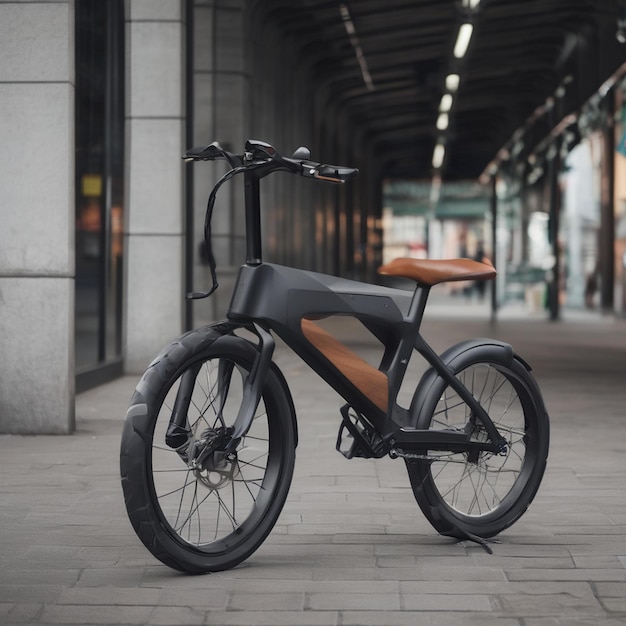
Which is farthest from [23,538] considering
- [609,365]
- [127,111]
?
[609,365]

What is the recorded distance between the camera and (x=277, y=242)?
22.2 meters

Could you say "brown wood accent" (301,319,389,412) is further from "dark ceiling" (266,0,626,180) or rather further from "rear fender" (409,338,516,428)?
"dark ceiling" (266,0,626,180)

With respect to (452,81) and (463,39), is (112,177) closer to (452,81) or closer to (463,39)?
(463,39)

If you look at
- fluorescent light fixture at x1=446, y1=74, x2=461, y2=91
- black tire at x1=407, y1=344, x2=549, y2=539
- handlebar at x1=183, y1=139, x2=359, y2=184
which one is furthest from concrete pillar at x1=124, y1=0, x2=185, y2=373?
fluorescent light fixture at x1=446, y1=74, x2=461, y2=91

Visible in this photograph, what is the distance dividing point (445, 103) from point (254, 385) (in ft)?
94.5

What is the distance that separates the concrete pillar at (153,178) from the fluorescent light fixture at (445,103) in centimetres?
1990

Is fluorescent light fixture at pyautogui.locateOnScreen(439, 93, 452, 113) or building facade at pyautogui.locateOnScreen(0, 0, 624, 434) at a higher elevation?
fluorescent light fixture at pyautogui.locateOnScreen(439, 93, 452, 113)

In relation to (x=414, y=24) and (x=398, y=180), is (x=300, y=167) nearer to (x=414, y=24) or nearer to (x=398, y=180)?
(x=414, y=24)

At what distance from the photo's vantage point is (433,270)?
4.91m

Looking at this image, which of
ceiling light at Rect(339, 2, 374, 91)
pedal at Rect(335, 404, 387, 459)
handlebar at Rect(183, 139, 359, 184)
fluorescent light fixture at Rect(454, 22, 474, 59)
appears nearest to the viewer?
handlebar at Rect(183, 139, 359, 184)

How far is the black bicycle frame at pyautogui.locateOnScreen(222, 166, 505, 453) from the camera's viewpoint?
4.57 meters

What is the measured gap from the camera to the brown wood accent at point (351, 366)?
185 inches

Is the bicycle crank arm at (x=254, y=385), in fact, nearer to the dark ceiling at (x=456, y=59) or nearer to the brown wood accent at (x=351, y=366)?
the brown wood accent at (x=351, y=366)

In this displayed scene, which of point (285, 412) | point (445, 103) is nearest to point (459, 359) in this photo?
point (285, 412)
